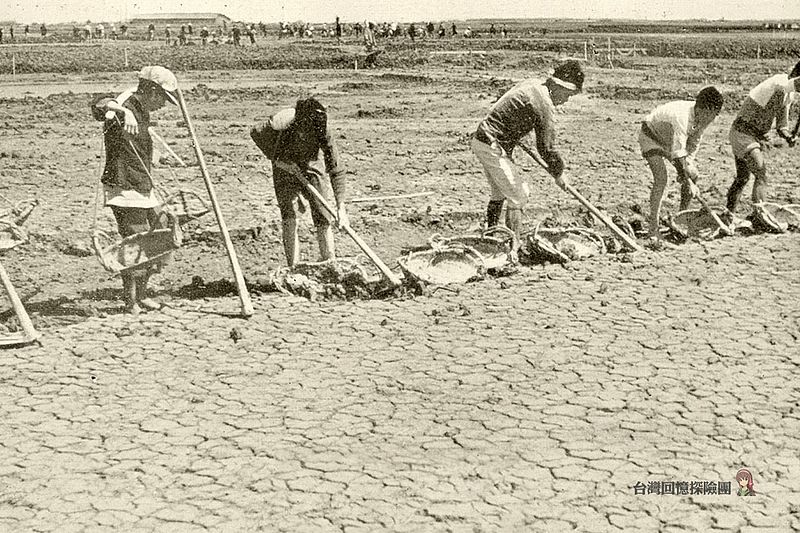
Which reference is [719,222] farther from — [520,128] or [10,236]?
[10,236]

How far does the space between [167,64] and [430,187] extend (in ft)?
89.6

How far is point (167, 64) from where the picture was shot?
3512 cm

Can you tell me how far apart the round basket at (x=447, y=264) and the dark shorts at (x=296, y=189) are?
72 centimetres

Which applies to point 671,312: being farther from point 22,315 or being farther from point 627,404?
point 22,315

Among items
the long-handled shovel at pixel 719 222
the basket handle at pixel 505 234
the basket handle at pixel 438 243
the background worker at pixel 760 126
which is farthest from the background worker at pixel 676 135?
the basket handle at pixel 438 243

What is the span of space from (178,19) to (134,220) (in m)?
116

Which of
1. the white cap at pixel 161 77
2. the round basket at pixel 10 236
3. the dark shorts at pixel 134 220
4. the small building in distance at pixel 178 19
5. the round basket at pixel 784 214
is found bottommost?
the round basket at pixel 784 214

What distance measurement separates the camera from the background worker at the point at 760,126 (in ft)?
26.2

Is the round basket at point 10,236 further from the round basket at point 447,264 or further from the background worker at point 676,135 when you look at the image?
the background worker at point 676,135

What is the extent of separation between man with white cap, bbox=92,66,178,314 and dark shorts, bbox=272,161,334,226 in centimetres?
88

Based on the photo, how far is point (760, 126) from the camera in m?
8.12

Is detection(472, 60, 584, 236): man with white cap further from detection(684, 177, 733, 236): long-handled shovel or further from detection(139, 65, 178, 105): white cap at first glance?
detection(139, 65, 178, 105): white cap

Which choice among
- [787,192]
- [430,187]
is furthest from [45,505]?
[787,192]

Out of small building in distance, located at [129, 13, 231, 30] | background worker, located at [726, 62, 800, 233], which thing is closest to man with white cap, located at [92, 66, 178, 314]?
background worker, located at [726, 62, 800, 233]
